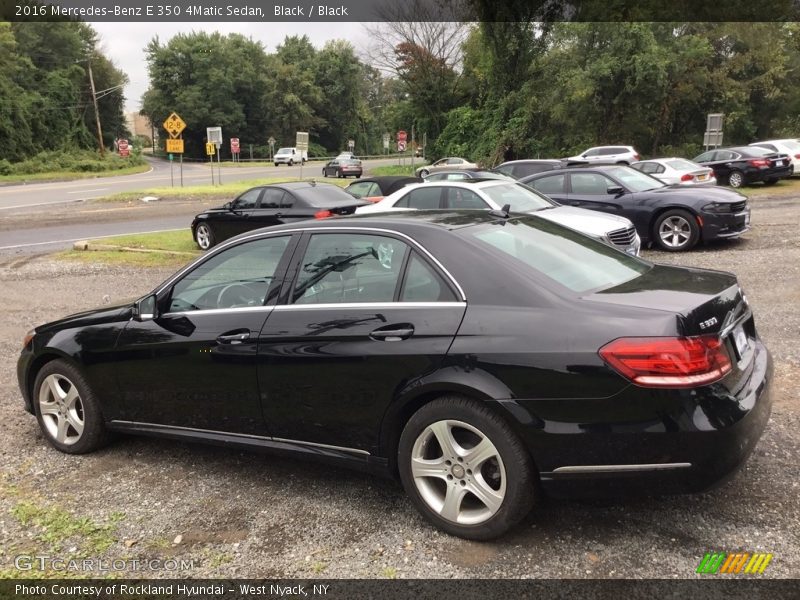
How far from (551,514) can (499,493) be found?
52 centimetres

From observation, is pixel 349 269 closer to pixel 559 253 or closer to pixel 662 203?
pixel 559 253

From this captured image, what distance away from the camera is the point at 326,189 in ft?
42.9

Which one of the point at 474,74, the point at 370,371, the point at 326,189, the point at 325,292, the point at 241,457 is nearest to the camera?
the point at 370,371

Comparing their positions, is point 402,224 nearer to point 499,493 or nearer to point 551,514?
point 499,493

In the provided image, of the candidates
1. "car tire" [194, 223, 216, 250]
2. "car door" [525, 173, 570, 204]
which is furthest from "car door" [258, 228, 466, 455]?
"car tire" [194, 223, 216, 250]

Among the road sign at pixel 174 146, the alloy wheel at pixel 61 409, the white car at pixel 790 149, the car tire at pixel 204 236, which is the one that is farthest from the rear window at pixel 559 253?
the road sign at pixel 174 146

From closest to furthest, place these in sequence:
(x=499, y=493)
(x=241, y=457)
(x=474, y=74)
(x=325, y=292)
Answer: (x=499, y=493) → (x=325, y=292) → (x=241, y=457) → (x=474, y=74)

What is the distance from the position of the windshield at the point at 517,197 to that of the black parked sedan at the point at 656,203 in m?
1.95

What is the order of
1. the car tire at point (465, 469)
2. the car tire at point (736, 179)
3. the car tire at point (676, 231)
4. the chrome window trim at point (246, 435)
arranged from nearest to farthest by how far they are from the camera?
1. the car tire at point (465, 469)
2. the chrome window trim at point (246, 435)
3. the car tire at point (676, 231)
4. the car tire at point (736, 179)

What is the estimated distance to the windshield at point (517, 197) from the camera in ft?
32.0

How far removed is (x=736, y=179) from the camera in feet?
76.7

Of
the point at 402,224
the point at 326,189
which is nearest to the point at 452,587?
the point at 402,224

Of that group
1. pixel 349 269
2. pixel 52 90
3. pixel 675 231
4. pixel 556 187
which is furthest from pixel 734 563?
pixel 52 90

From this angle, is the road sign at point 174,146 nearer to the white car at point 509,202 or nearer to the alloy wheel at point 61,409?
the white car at point 509,202
